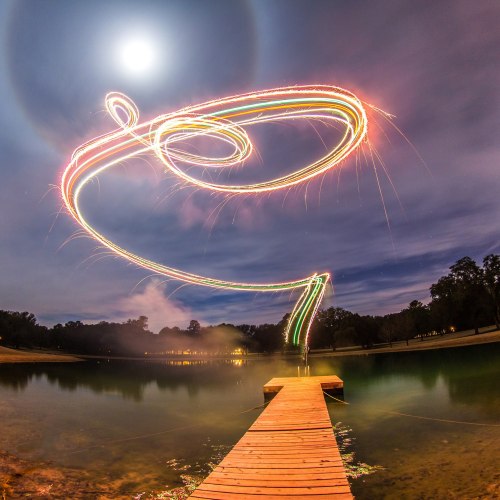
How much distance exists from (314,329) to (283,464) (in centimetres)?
9103

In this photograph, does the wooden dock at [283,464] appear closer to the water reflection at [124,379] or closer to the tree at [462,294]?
the water reflection at [124,379]

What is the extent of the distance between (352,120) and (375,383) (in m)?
22.9

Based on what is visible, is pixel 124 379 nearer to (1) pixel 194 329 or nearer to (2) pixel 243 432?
(2) pixel 243 432

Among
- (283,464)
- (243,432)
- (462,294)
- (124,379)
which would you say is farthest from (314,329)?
(283,464)

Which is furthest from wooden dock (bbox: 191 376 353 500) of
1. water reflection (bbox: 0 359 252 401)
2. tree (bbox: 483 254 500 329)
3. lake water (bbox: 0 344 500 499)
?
tree (bbox: 483 254 500 329)

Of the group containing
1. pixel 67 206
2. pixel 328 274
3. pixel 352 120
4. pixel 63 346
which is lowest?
pixel 63 346

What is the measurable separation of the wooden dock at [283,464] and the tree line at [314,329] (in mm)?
74026

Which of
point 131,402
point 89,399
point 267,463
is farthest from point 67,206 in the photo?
point 89,399

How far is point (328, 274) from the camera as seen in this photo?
21219mm

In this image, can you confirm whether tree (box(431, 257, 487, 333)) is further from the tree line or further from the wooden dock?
the wooden dock

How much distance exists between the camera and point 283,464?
7.09 metres

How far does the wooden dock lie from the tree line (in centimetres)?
7403

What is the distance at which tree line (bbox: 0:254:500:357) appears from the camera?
74625 mm

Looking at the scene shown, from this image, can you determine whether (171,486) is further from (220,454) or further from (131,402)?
(131,402)
